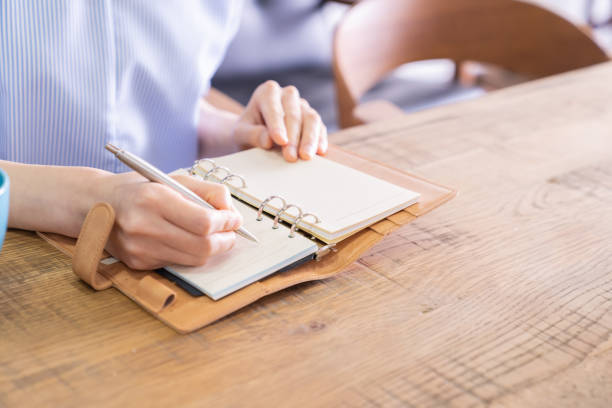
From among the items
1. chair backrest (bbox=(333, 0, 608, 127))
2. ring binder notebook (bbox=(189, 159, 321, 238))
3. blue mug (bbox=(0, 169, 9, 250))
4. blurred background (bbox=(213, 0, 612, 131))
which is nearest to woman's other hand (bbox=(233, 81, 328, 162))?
ring binder notebook (bbox=(189, 159, 321, 238))

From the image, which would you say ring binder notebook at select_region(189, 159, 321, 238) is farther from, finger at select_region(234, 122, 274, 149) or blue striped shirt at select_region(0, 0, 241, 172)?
blue striped shirt at select_region(0, 0, 241, 172)

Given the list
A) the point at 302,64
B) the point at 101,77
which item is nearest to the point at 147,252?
the point at 101,77

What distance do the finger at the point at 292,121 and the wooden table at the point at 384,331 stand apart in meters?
0.19

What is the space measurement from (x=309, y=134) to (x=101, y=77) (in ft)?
1.22

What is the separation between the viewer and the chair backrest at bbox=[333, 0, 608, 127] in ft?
5.12

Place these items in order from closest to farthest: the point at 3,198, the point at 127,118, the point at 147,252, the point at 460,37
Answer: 1. the point at 3,198
2. the point at 147,252
3. the point at 127,118
4. the point at 460,37

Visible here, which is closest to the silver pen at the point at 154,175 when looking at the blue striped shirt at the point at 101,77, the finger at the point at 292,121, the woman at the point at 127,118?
the woman at the point at 127,118

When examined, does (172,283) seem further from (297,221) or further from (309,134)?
(309,134)

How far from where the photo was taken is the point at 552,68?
1.84 meters

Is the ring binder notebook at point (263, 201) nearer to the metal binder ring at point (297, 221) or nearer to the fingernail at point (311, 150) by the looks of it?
the metal binder ring at point (297, 221)

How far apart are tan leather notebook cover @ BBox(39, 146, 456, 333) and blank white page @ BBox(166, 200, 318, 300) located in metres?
0.01

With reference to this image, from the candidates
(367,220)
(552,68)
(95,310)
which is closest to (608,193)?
(367,220)

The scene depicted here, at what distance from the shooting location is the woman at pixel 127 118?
59 centimetres

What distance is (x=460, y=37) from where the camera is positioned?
5.89 ft
